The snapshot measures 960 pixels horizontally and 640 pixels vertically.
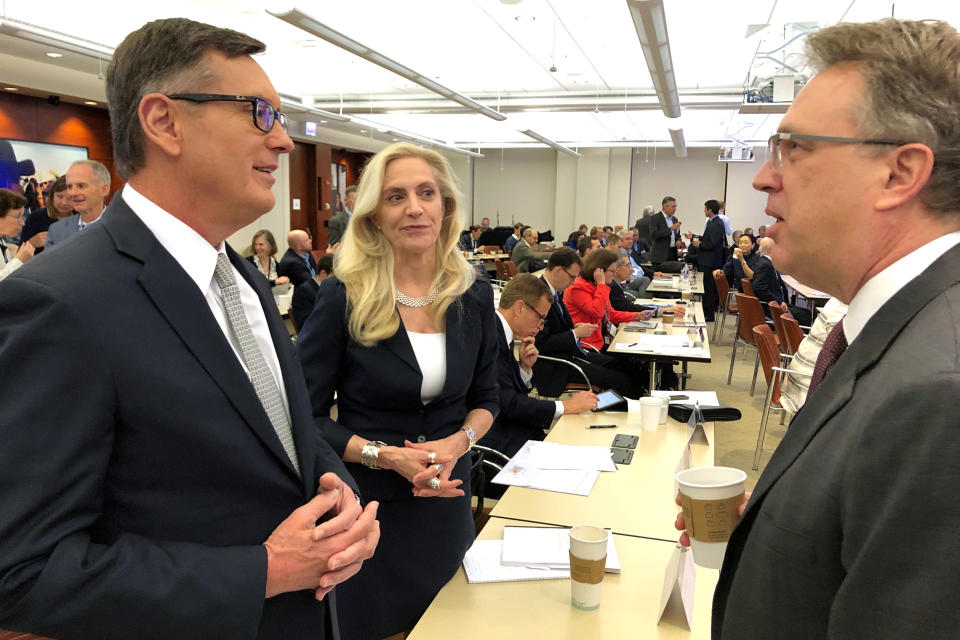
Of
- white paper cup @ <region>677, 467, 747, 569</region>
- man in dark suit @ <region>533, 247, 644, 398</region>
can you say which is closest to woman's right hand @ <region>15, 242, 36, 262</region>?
man in dark suit @ <region>533, 247, 644, 398</region>

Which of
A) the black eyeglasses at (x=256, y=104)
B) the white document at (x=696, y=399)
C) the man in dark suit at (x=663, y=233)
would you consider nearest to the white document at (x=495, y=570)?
the black eyeglasses at (x=256, y=104)

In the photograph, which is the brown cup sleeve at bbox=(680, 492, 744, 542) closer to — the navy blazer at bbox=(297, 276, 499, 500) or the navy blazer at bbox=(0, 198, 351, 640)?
the navy blazer at bbox=(0, 198, 351, 640)

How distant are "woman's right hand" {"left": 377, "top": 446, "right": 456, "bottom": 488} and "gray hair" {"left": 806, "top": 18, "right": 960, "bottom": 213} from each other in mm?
1239

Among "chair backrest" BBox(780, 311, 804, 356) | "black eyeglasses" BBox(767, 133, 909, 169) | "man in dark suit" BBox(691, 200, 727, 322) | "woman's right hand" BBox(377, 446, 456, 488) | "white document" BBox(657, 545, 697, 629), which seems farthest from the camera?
"man in dark suit" BBox(691, 200, 727, 322)

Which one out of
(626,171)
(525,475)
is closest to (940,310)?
(525,475)

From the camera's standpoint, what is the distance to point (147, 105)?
974 millimetres

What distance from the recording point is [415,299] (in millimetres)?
1922

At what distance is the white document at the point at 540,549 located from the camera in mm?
1652

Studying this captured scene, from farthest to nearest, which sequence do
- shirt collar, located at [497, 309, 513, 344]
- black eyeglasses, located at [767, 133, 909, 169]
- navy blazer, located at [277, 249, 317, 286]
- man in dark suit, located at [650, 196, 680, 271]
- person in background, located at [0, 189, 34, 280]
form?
man in dark suit, located at [650, 196, 680, 271], navy blazer, located at [277, 249, 317, 286], person in background, located at [0, 189, 34, 280], shirt collar, located at [497, 309, 513, 344], black eyeglasses, located at [767, 133, 909, 169]

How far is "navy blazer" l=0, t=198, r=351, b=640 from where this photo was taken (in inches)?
30.5

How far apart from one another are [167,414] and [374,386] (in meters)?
0.92

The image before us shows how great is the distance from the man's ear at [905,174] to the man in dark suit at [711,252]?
1024 centimetres

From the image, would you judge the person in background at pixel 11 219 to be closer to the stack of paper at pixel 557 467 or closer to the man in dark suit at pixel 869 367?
the stack of paper at pixel 557 467

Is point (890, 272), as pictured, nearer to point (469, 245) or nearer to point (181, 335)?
point (181, 335)
